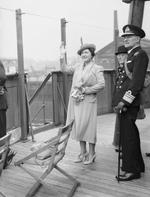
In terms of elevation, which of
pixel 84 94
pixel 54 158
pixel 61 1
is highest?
pixel 61 1

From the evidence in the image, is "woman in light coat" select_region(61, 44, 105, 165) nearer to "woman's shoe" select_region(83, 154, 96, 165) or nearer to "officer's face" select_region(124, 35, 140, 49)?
"woman's shoe" select_region(83, 154, 96, 165)

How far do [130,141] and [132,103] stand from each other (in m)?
0.42

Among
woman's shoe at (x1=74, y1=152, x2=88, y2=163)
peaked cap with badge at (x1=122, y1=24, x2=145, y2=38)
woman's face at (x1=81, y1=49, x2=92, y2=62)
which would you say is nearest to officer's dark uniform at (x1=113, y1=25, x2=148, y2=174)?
peaked cap with badge at (x1=122, y1=24, x2=145, y2=38)

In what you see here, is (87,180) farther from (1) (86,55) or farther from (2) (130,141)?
(1) (86,55)

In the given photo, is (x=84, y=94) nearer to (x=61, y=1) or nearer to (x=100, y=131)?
(x=100, y=131)

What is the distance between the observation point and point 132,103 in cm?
395

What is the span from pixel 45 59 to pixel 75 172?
4010mm

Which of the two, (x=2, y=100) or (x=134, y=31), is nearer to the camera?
(x=134, y=31)

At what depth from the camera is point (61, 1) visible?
8945 millimetres

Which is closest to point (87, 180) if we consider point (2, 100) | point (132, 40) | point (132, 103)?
point (132, 103)

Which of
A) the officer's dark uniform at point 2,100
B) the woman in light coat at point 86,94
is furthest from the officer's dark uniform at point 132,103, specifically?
the officer's dark uniform at point 2,100

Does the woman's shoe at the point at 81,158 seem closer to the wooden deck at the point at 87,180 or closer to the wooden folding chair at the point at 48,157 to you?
the wooden deck at the point at 87,180

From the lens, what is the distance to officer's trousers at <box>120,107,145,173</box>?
3992 millimetres

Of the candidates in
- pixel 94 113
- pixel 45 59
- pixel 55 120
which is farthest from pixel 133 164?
pixel 45 59
